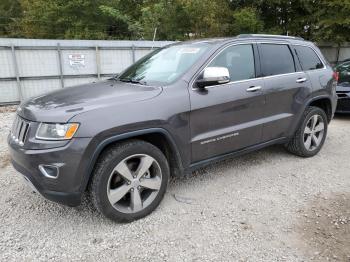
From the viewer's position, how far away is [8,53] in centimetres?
941

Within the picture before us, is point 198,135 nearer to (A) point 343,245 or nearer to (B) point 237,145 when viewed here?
(B) point 237,145

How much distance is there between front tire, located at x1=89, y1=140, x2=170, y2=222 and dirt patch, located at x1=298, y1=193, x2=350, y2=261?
1440 mm

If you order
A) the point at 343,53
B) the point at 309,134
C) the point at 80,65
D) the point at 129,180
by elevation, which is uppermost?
the point at 80,65

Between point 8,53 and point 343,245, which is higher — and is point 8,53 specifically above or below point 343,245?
above

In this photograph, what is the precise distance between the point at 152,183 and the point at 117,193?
372 mm

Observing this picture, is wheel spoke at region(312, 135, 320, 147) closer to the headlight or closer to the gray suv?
the gray suv

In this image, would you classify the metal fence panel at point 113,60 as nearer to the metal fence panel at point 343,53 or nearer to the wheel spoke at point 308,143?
the wheel spoke at point 308,143

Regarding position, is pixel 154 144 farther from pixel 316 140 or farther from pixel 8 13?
pixel 8 13

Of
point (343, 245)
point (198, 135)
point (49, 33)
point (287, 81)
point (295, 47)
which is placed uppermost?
point (49, 33)

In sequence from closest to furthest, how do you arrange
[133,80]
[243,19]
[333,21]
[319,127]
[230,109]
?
1. [230,109]
2. [133,80]
3. [319,127]
4. [333,21]
5. [243,19]

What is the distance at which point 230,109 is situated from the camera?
12.0ft

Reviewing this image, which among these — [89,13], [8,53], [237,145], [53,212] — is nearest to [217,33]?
[8,53]

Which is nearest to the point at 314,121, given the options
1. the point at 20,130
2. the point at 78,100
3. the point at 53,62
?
the point at 78,100

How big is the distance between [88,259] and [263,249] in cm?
147
